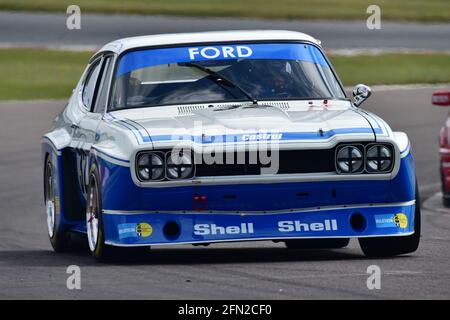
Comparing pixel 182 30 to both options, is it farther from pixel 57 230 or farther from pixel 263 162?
pixel 263 162

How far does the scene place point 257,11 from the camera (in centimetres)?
3697

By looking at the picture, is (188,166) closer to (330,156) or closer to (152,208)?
(152,208)

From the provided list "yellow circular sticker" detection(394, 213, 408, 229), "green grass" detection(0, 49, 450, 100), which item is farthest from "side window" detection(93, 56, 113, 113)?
"green grass" detection(0, 49, 450, 100)

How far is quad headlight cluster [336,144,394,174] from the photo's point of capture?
8469 mm

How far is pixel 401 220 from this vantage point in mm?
8664

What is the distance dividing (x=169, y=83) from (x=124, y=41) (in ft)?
2.31

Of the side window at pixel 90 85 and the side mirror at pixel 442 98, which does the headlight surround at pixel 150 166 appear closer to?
the side window at pixel 90 85

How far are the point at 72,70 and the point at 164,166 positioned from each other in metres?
20.9

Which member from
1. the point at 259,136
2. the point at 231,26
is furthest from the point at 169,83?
the point at 231,26

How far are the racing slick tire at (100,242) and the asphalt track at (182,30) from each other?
74.9ft

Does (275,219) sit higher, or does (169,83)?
(169,83)

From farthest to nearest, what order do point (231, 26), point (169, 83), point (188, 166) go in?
point (231, 26), point (169, 83), point (188, 166)

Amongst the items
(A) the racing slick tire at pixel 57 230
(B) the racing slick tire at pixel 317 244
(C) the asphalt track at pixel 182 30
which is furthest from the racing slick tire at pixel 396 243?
(C) the asphalt track at pixel 182 30
